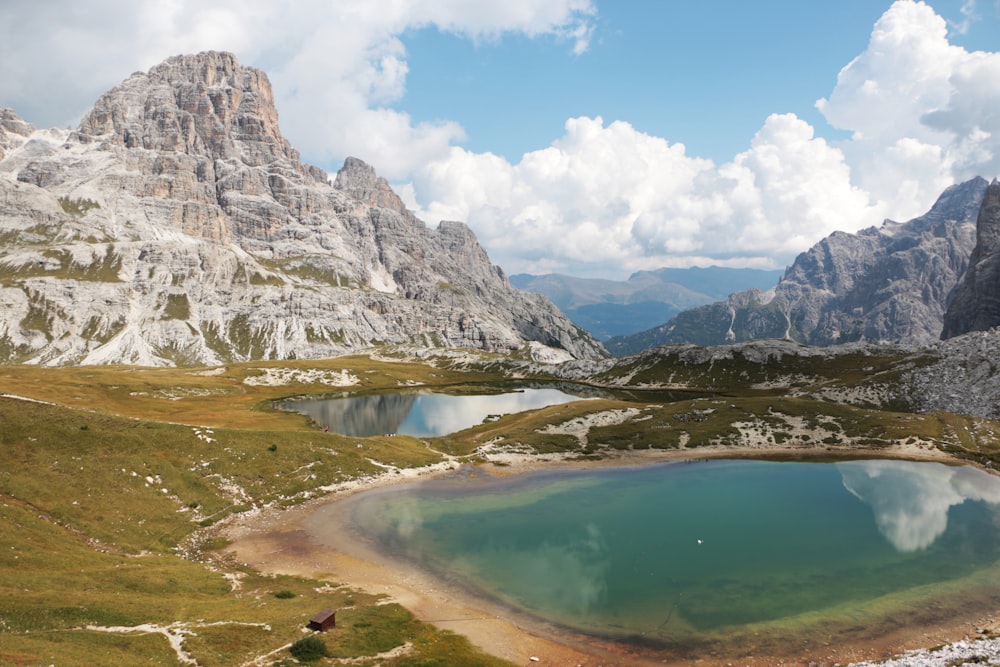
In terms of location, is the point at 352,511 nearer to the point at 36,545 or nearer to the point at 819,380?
the point at 36,545

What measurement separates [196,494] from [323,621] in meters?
37.5

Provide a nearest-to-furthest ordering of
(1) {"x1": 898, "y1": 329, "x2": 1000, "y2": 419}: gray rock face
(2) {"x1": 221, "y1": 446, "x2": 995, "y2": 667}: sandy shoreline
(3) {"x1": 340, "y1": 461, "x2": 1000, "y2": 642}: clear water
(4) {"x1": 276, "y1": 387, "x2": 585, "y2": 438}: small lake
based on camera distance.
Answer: (2) {"x1": 221, "y1": 446, "x2": 995, "y2": 667}: sandy shoreline → (3) {"x1": 340, "y1": 461, "x2": 1000, "y2": 642}: clear water → (1) {"x1": 898, "y1": 329, "x2": 1000, "y2": 419}: gray rock face → (4) {"x1": 276, "y1": 387, "x2": 585, "y2": 438}: small lake

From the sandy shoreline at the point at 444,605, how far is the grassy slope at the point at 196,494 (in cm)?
273

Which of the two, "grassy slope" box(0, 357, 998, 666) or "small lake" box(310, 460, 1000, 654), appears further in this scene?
"small lake" box(310, 460, 1000, 654)

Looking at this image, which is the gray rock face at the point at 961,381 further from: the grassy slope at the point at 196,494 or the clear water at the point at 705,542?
the clear water at the point at 705,542

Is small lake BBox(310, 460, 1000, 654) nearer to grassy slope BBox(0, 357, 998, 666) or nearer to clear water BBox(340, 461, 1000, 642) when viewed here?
clear water BBox(340, 461, 1000, 642)

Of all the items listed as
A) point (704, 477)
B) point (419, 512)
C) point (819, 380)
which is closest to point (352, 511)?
point (419, 512)

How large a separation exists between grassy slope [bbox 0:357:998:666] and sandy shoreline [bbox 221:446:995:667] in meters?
2.73

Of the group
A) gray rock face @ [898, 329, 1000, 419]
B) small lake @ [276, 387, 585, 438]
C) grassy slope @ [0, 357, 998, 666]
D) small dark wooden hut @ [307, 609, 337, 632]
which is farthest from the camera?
small lake @ [276, 387, 585, 438]

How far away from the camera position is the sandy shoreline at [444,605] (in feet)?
121

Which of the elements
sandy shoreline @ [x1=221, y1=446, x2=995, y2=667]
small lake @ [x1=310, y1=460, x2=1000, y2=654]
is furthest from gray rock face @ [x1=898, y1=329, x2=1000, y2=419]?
sandy shoreline @ [x1=221, y1=446, x2=995, y2=667]

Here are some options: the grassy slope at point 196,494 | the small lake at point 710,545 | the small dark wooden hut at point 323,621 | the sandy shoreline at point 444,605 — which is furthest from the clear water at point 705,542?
the small dark wooden hut at point 323,621

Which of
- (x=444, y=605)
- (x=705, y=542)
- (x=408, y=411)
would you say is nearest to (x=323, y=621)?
Result: (x=444, y=605)

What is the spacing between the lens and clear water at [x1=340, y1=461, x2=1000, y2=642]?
44.2 metres
